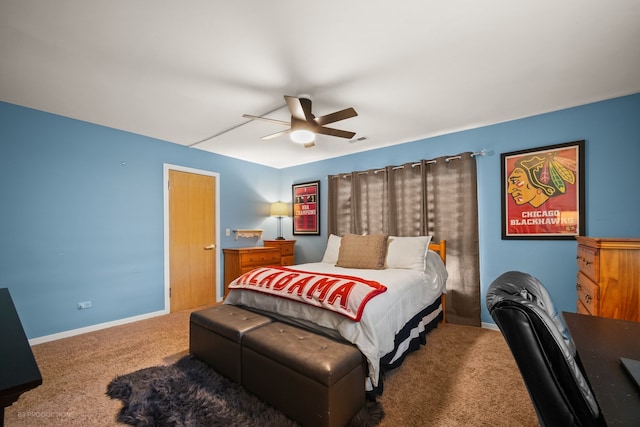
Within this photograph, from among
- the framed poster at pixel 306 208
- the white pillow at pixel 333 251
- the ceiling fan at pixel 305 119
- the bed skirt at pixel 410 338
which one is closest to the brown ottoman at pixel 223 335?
the bed skirt at pixel 410 338

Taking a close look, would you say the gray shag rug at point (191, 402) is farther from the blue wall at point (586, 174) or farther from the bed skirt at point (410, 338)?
the blue wall at point (586, 174)

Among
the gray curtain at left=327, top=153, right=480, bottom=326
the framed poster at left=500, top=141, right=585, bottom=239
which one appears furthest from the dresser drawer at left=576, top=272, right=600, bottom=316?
the gray curtain at left=327, top=153, right=480, bottom=326

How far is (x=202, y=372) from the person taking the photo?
6.78 feet

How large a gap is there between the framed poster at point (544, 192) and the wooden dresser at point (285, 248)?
3.13 meters

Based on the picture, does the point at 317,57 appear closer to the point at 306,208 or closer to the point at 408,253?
the point at 408,253

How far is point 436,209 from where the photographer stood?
3.46 metres

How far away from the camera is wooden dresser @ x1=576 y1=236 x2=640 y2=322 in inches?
68.8

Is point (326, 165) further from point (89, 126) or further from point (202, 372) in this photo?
point (202, 372)

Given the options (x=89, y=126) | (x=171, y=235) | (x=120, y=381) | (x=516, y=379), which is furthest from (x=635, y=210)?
(x=89, y=126)

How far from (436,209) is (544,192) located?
107cm

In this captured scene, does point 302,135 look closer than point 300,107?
No

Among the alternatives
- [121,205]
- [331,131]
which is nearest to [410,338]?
[331,131]

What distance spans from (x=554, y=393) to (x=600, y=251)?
1786 millimetres

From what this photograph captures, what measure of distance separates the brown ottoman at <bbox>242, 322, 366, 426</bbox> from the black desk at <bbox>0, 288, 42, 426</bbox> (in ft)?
3.67
